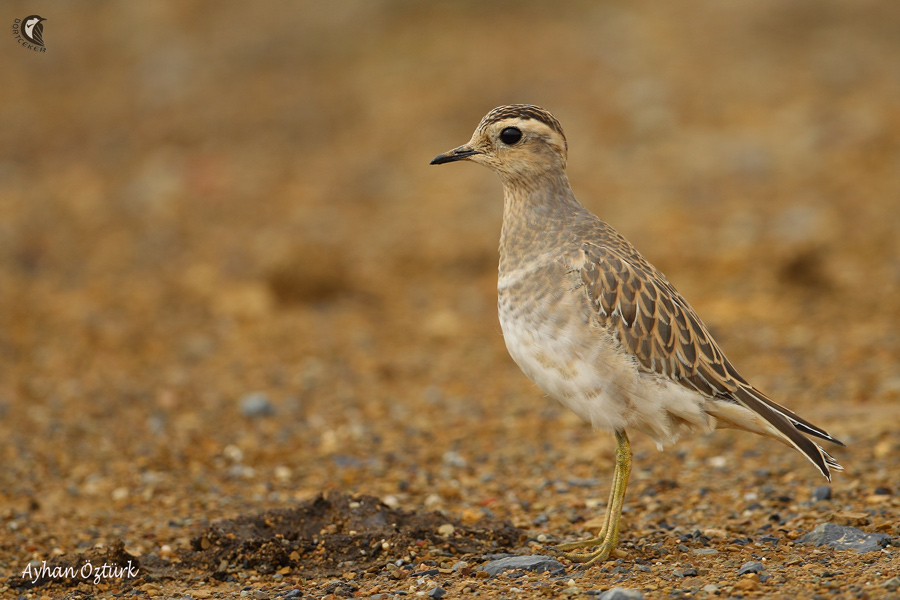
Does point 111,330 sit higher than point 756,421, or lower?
higher

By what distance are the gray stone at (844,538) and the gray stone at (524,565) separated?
1.54 metres

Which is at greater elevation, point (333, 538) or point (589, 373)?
point (589, 373)

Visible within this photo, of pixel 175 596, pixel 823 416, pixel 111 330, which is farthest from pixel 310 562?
pixel 111 330

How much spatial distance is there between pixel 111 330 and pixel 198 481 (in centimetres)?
372

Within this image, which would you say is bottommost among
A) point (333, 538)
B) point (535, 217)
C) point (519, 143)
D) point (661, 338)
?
point (333, 538)

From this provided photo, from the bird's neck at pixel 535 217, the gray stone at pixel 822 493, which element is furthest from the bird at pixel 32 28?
the gray stone at pixel 822 493

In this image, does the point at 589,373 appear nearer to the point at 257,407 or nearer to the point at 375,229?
the point at 257,407

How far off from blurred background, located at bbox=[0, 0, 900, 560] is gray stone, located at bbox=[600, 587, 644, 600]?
2462 millimetres

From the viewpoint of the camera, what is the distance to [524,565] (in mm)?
5566

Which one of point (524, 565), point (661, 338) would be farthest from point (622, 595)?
point (661, 338)

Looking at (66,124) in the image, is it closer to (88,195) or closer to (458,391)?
(88,195)

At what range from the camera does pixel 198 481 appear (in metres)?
7.73

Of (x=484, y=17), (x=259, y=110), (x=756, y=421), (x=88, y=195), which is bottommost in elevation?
(x=756, y=421)

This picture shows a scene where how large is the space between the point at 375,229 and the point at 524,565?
841 centimetres
